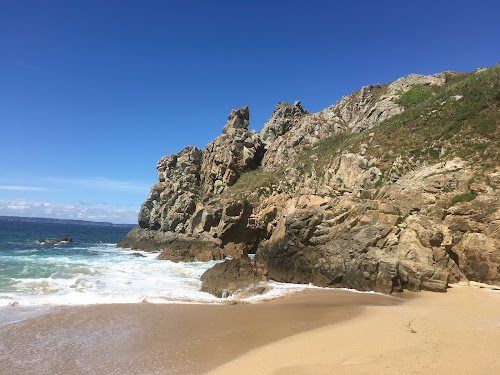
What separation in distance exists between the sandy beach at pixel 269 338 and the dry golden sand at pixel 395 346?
0.02 metres

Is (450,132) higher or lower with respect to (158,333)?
higher

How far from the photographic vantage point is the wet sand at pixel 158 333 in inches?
258

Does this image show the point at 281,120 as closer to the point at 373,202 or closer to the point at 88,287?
the point at 373,202

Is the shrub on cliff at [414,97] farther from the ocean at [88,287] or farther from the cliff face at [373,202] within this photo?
the ocean at [88,287]

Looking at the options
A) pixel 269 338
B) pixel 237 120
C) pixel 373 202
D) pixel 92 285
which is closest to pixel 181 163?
pixel 237 120

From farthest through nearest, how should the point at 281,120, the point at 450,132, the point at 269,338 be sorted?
the point at 281,120 < the point at 450,132 < the point at 269,338

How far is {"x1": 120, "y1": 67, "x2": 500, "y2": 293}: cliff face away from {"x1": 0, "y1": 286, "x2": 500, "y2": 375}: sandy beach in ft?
7.15

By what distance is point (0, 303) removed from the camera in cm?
1092

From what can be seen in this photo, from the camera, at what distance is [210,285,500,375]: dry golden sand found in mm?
5152

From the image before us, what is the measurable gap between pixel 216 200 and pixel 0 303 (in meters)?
29.5

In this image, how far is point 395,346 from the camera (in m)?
6.36

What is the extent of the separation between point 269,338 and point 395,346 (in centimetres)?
310

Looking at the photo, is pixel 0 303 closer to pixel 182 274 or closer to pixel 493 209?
pixel 182 274

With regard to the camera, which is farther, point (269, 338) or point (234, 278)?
point (234, 278)
